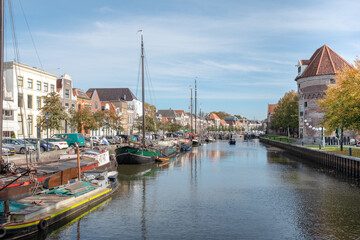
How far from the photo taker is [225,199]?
23.9 m

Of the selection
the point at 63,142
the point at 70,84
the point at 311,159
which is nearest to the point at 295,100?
the point at 311,159

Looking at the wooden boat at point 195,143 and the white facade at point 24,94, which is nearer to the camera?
the white facade at point 24,94

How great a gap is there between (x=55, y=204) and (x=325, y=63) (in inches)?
2387

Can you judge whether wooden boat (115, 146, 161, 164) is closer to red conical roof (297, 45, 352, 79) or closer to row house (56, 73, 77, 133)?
row house (56, 73, 77, 133)

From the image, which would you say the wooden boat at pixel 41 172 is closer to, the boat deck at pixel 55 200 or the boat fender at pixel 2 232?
the boat deck at pixel 55 200

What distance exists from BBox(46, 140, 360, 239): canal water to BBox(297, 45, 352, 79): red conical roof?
117ft

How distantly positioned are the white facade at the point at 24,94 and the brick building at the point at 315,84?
158 feet

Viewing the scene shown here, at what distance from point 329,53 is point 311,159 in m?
27.6

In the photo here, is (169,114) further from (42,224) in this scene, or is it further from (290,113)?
(42,224)

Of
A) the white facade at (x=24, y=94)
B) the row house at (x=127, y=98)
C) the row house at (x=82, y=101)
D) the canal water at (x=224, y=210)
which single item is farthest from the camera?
the row house at (x=127, y=98)

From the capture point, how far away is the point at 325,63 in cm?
6512

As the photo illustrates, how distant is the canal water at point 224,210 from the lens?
1656cm

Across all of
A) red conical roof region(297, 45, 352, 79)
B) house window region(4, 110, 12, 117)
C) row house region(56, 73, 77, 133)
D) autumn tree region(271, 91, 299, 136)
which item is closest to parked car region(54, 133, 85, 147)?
house window region(4, 110, 12, 117)

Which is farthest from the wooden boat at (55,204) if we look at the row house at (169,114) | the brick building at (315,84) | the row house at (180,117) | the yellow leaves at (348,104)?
the row house at (180,117)
